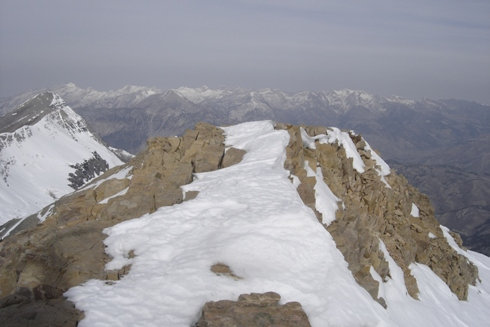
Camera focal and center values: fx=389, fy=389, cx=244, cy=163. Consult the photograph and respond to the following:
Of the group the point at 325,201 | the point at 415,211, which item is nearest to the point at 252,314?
the point at 325,201

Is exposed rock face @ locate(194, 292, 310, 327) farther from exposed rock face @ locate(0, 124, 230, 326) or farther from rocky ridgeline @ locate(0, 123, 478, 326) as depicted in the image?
exposed rock face @ locate(0, 124, 230, 326)

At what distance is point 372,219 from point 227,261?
20830 mm

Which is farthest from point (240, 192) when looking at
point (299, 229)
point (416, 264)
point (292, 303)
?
point (416, 264)

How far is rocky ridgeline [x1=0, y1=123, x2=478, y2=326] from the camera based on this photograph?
1498cm

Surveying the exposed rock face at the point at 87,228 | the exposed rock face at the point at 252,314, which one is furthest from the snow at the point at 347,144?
the exposed rock face at the point at 252,314

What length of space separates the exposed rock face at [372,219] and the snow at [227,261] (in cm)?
281

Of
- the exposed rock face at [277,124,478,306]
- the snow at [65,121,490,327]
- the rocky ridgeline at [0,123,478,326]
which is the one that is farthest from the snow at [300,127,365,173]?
the snow at [65,121,490,327]

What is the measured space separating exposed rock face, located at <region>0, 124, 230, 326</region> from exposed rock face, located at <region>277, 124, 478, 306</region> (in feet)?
26.4

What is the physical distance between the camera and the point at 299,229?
18.6 m

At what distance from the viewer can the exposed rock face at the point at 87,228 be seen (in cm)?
1442

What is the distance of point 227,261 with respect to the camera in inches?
632

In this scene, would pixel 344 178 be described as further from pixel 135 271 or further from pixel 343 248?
pixel 135 271

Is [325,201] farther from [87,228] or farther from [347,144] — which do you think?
[347,144]

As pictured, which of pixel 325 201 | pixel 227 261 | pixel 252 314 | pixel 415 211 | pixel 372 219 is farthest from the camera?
pixel 415 211
